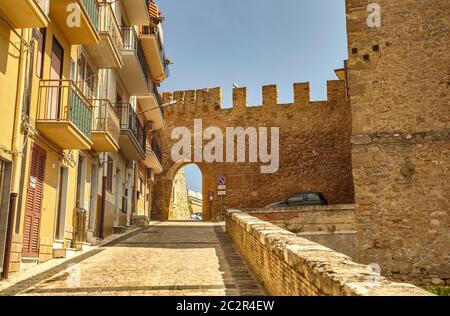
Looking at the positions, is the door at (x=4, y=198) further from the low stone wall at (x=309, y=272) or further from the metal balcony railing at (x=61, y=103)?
the low stone wall at (x=309, y=272)

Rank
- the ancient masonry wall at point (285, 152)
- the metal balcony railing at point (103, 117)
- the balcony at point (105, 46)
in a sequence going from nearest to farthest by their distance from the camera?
the balcony at point (105, 46)
the metal balcony railing at point (103, 117)
the ancient masonry wall at point (285, 152)

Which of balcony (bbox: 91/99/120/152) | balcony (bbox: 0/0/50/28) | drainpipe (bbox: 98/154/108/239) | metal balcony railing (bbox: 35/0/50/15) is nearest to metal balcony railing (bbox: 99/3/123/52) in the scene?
balcony (bbox: 91/99/120/152)

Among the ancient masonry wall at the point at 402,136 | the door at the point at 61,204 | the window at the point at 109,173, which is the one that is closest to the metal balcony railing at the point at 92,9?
the door at the point at 61,204

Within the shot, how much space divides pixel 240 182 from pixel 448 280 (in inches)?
624

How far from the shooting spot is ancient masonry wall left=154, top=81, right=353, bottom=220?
26375 mm

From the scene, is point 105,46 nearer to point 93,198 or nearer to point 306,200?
point 93,198

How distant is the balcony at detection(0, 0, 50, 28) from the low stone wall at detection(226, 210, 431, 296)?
16.1 ft

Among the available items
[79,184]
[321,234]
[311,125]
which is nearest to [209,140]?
[311,125]

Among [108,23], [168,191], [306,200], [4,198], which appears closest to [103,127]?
[108,23]

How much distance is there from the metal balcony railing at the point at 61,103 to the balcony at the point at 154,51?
9209 millimetres

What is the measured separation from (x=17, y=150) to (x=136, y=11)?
10565 mm

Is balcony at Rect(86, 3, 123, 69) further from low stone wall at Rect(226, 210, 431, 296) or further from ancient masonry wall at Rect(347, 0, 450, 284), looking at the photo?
low stone wall at Rect(226, 210, 431, 296)

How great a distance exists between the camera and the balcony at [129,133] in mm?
15881
